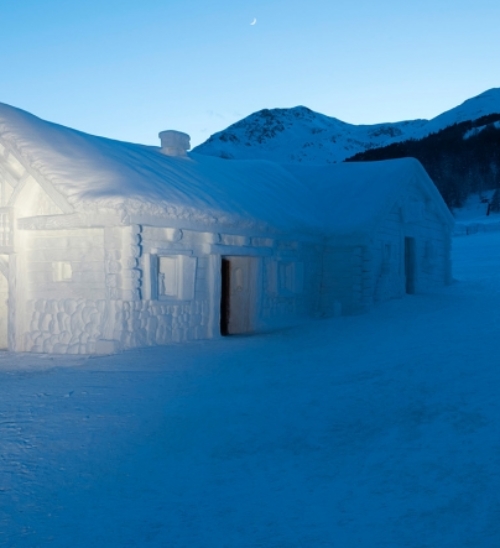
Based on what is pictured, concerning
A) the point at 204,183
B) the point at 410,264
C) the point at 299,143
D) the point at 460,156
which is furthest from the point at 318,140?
the point at 204,183

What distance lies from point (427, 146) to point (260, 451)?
8013 centimetres

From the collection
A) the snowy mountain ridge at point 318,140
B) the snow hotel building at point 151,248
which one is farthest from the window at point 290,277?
the snowy mountain ridge at point 318,140

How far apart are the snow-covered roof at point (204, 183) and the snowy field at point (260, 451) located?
3.41m

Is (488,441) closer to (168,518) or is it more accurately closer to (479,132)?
(168,518)

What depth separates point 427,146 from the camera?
79.6 metres

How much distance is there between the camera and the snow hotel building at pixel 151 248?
35.7 feet

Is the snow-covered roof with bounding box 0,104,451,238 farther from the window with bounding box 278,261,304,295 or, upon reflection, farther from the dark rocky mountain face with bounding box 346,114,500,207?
the dark rocky mountain face with bounding box 346,114,500,207

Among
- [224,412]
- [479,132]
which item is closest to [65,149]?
[224,412]

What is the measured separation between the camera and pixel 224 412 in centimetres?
639

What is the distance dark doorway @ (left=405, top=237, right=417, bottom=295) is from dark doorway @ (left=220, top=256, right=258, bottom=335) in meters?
7.06

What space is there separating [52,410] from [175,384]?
169 centimetres

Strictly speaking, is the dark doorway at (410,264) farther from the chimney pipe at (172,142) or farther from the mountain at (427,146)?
the mountain at (427,146)

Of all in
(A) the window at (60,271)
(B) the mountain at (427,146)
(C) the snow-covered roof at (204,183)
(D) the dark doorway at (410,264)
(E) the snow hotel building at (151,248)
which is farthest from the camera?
(B) the mountain at (427,146)

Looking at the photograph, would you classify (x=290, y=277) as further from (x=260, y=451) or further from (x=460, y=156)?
(x=460, y=156)
